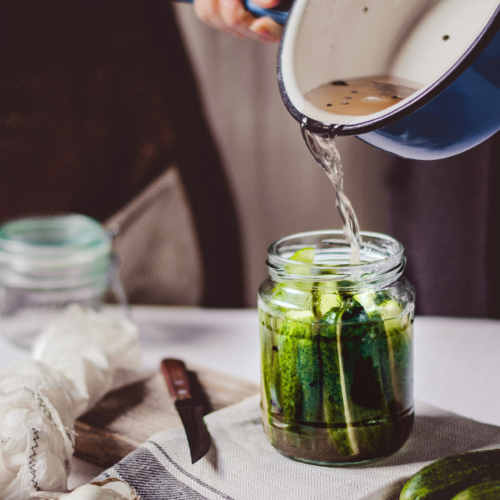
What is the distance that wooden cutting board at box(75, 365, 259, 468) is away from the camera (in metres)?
0.76

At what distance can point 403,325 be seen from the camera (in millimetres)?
634

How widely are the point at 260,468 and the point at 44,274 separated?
65 cm

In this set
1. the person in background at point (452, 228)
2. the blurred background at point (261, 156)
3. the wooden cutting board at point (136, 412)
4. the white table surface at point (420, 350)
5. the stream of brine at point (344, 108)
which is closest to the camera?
the stream of brine at point (344, 108)

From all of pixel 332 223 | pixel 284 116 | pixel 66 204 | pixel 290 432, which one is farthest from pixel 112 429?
pixel 284 116

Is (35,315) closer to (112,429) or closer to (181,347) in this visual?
(181,347)

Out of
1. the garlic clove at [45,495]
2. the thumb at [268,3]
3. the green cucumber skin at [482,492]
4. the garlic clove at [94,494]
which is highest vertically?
the thumb at [268,3]

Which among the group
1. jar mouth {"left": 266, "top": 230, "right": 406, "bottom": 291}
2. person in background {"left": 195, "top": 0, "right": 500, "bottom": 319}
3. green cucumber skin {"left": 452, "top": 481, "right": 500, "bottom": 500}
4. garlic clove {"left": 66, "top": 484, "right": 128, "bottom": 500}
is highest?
jar mouth {"left": 266, "top": 230, "right": 406, "bottom": 291}

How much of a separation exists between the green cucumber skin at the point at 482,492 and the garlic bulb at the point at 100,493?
A: 0.30 m

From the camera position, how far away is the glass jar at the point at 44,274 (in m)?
1.10

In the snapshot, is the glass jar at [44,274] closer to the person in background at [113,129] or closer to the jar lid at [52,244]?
the jar lid at [52,244]

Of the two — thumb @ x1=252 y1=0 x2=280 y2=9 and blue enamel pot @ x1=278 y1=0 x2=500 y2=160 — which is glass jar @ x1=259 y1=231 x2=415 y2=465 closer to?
blue enamel pot @ x1=278 y1=0 x2=500 y2=160

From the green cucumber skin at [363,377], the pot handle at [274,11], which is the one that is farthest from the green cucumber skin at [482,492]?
the pot handle at [274,11]

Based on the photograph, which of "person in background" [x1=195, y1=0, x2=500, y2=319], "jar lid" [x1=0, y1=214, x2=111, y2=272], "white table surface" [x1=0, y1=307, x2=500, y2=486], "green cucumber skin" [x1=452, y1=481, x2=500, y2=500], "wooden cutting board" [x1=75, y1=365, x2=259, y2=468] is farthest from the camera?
"person in background" [x1=195, y1=0, x2=500, y2=319]

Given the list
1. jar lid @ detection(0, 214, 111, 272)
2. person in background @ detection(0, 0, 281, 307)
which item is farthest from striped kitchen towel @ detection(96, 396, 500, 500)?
person in background @ detection(0, 0, 281, 307)
